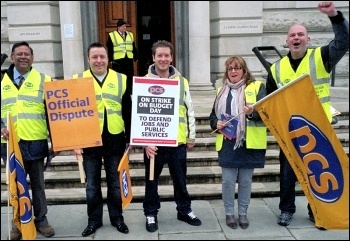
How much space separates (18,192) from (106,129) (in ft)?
3.39

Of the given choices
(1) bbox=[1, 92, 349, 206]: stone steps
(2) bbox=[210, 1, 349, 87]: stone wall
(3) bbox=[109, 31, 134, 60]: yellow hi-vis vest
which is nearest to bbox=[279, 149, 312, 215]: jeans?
(1) bbox=[1, 92, 349, 206]: stone steps

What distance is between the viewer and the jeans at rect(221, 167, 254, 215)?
14.0 feet

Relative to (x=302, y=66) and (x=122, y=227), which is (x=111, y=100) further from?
(x=302, y=66)

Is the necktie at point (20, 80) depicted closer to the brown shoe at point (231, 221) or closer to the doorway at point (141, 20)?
the brown shoe at point (231, 221)

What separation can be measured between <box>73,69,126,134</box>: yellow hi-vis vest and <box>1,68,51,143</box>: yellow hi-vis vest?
41 centimetres

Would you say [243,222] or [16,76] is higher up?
[16,76]

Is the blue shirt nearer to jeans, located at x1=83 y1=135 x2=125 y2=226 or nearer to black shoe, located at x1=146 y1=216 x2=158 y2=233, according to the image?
Answer: jeans, located at x1=83 y1=135 x2=125 y2=226

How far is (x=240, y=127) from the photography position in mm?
4164

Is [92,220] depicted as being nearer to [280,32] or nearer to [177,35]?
[177,35]

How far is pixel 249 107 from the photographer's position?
4.04m

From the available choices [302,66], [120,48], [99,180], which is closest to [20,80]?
[99,180]

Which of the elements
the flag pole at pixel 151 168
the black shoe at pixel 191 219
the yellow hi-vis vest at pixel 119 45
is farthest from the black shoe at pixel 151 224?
the yellow hi-vis vest at pixel 119 45

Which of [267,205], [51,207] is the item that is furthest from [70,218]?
[267,205]

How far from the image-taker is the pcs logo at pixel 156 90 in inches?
162
